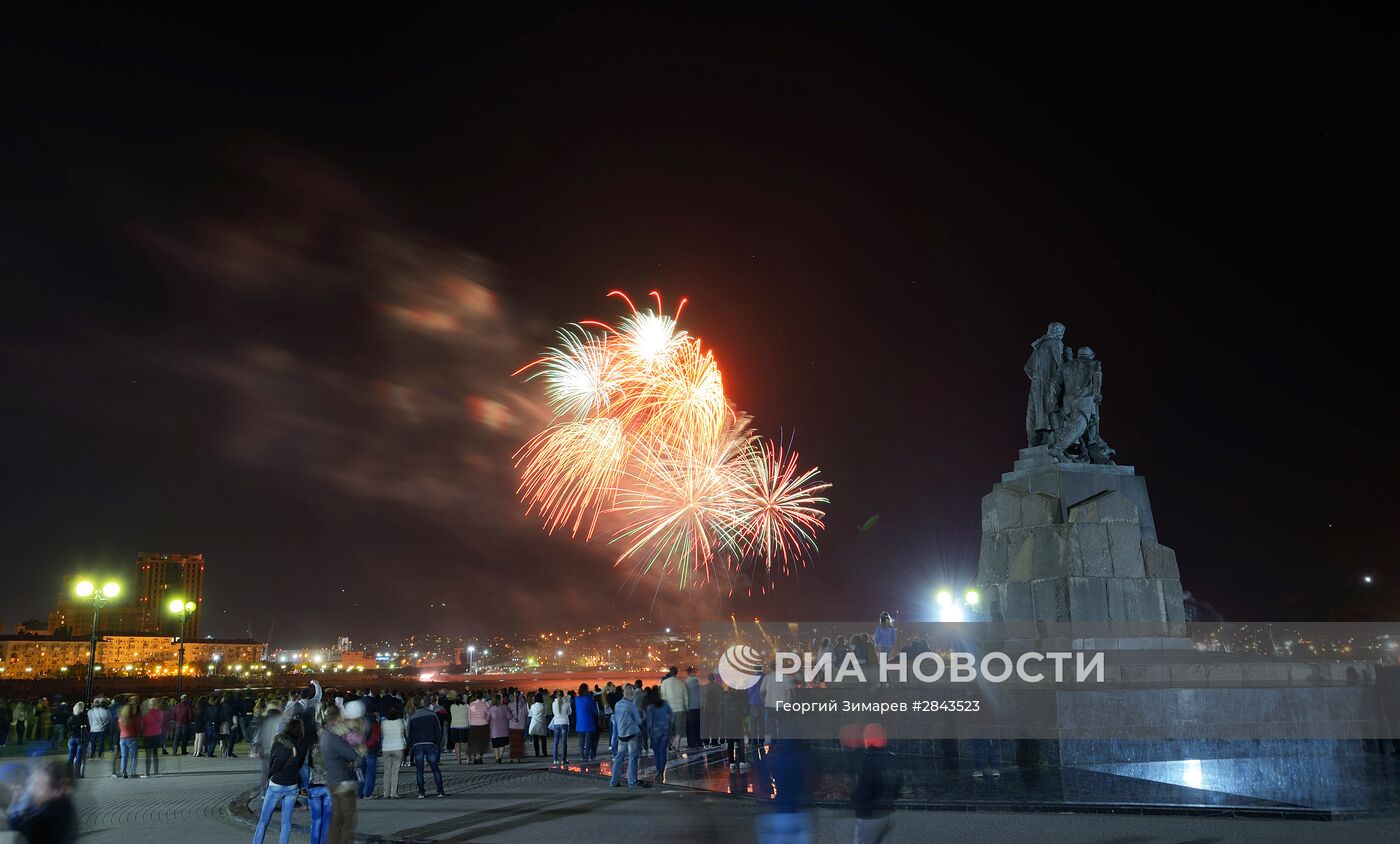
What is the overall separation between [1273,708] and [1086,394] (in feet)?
19.6

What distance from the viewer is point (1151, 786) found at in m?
12.1

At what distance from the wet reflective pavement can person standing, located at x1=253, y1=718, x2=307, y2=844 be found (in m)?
5.02

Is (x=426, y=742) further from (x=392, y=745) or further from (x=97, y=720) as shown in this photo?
(x=97, y=720)

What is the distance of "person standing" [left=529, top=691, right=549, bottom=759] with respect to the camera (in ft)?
76.3

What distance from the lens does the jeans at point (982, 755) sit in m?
14.7

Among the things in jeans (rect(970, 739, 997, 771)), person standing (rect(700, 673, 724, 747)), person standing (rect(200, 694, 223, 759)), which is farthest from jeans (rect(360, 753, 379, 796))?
person standing (rect(200, 694, 223, 759))

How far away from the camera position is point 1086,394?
18.2 meters

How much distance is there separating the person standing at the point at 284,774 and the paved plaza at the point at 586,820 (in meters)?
1.91

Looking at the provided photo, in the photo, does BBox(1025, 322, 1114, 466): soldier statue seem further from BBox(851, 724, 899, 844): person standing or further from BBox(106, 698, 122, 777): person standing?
BBox(106, 698, 122, 777): person standing

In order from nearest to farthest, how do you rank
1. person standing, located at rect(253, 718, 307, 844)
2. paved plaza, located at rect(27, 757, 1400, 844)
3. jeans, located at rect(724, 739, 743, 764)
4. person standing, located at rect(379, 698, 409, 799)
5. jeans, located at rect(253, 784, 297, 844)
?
1. person standing, located at rect(253, 718, 307, 844)
2. jeans, located at rect(253, 784, 297, 844)
3. paved plaza, located at rect(27, 757, 1400, 844)
4. person standing, located at rect(379, 698, 409, 799)
5. jeans, located at rect(724, 739, 743, 764)

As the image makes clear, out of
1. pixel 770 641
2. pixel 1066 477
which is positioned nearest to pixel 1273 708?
pixel 1066 477

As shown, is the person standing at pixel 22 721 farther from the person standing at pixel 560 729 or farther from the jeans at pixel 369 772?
the jeans at pixel 369 772

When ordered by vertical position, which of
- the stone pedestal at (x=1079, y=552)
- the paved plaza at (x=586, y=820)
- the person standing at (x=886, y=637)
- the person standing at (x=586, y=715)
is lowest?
the paved plaza at (x=586, y=820)

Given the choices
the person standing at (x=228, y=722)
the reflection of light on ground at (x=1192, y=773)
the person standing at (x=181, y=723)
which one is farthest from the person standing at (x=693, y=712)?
→ the person standing at (x=181, y=723)
